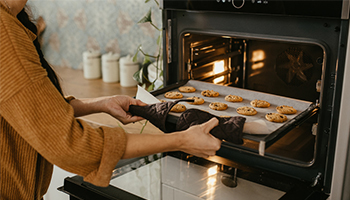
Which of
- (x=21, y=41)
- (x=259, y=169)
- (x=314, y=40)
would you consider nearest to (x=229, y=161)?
(x=259, y=169)

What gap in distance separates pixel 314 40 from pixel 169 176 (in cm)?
60

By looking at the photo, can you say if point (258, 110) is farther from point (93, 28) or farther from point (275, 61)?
point (93, 28)

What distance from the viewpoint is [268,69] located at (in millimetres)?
1357

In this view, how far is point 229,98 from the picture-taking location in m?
1.31

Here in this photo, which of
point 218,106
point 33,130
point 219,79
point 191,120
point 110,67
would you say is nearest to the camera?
point 33,130

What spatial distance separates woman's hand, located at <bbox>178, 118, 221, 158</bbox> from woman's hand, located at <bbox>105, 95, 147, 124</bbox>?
0.81ft

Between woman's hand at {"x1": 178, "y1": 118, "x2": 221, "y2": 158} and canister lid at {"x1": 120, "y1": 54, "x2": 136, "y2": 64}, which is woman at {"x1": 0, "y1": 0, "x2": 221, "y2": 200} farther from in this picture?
canister lid at {"x1": 120, "y1": 54, "x2": 136, "y2": 64}

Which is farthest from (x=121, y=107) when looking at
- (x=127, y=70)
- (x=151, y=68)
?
(x=127, y=70)

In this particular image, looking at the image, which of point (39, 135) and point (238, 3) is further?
point (238, 3)

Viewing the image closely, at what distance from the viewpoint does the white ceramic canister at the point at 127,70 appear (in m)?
2.61

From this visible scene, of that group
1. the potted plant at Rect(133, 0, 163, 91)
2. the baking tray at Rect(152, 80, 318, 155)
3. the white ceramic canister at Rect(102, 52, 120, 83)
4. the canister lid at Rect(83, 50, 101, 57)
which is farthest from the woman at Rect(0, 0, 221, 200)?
the canister lid at Rect(83, 50, 101, 57)

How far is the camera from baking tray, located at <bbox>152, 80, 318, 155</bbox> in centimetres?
94

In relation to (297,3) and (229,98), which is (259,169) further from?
(297,3)

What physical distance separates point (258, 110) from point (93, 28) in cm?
198
